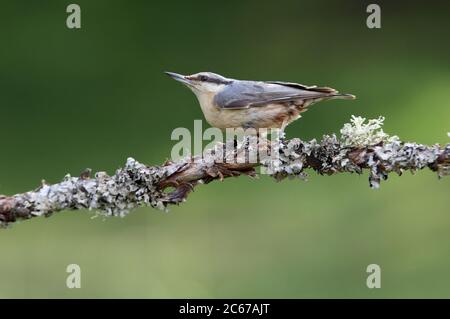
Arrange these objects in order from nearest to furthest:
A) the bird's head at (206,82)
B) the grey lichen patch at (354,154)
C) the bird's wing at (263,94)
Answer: the grey lichen patch at (354,154) → the bird's wing at (263,94) → the bird's head at (206,82)

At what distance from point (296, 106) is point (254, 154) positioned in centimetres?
38

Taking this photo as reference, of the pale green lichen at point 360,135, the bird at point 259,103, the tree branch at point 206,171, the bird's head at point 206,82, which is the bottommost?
the tree branch at point 206,171

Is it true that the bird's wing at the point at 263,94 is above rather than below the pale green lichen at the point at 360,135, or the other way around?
above

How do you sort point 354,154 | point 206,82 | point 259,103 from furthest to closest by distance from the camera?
point 206,82
point 259,103
point 354,154

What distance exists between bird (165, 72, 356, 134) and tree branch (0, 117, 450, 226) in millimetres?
314

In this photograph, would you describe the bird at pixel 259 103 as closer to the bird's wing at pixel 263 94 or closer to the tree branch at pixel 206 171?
the bird's wing at pixel 263 94

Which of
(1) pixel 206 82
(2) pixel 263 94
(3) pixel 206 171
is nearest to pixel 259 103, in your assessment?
(2) pixel 263 94

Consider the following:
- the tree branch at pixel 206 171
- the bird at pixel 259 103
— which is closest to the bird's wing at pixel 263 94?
the bird at pixel 259 103

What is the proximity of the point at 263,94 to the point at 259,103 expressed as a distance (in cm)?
4

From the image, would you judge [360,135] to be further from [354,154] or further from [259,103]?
[259,103]

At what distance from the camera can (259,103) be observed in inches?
99.7

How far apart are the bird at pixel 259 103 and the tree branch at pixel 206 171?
0.31m

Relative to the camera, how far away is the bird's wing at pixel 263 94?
97.7 inches

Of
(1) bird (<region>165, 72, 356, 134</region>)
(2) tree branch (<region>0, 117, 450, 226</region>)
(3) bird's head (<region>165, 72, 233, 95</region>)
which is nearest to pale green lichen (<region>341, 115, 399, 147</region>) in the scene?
(2) tree branch (<region>0, 117, 450, 226</region>)
